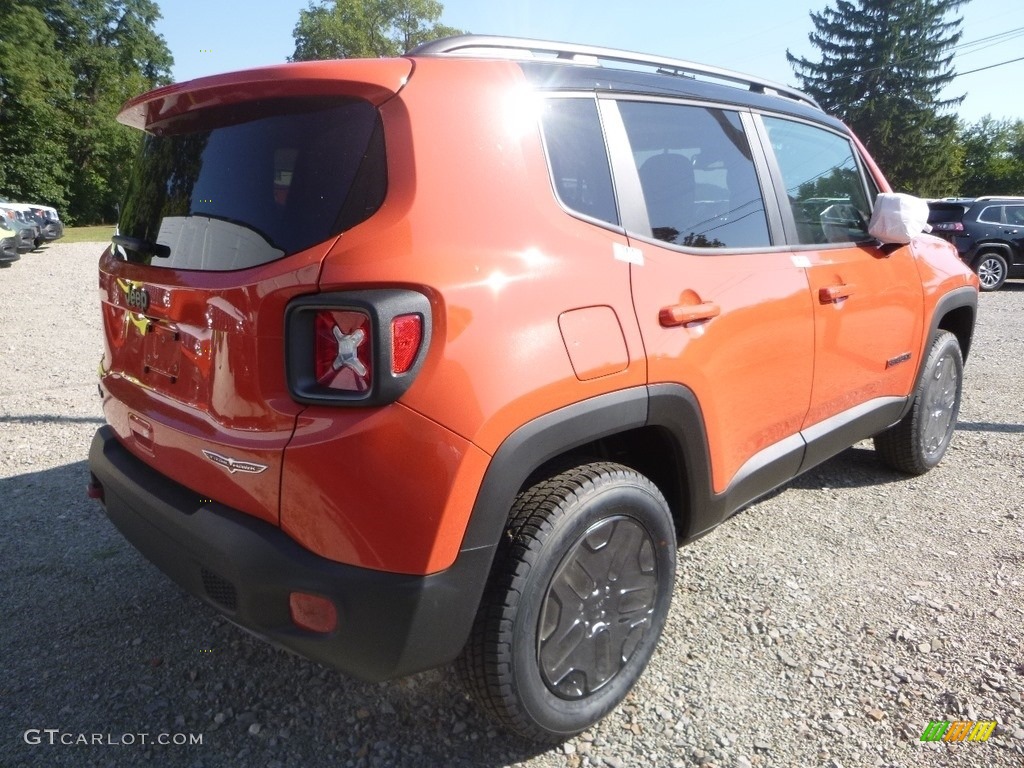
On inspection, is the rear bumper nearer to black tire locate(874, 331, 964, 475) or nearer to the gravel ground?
the gravel ground

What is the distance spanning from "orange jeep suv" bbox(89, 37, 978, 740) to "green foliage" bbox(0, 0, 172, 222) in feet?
101

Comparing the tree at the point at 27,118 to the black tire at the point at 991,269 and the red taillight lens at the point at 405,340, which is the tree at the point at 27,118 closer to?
the black tire at the point at 991,269

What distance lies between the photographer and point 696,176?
2.49 m

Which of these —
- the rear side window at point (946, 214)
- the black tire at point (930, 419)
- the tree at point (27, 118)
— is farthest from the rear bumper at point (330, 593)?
the tree at point (27, 118)

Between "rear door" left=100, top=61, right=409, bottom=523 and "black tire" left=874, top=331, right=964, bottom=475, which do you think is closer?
"rear door" left=100, top=61, right=409, bottom=523

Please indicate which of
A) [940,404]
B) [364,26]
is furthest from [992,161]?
[940,404]

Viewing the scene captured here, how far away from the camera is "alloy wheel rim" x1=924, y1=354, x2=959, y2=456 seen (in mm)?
4051

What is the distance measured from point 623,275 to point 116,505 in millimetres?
1626

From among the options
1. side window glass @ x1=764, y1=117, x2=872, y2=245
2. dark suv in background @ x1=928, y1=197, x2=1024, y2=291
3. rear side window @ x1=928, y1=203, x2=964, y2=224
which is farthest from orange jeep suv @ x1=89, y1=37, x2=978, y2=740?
rear side window @ x1=928, y1=203, x2=964, y2=224

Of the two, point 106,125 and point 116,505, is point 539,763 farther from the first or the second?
point 106,125

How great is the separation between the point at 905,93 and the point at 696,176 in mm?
45576

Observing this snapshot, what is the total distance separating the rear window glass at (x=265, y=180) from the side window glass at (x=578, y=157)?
492mm

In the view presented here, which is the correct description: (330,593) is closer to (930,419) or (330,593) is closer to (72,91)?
(930,419)

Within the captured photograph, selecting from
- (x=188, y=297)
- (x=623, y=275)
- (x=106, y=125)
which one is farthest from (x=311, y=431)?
(x=106, y=125)
